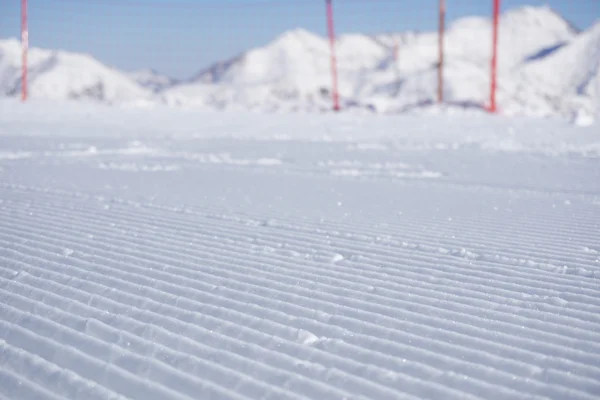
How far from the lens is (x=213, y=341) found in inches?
93.0

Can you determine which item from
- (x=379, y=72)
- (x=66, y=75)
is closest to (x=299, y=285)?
(x=66, y=75)

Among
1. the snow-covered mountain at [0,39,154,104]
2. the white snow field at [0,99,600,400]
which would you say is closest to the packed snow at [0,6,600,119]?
the snow-covered mountain at [0,39,154,104]

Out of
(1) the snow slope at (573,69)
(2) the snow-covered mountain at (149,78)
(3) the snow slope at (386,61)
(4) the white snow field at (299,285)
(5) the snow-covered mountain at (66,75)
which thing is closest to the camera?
(4) the white snow field at (299,285)

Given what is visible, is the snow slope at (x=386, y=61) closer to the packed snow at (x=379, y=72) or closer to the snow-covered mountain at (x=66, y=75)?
the packed snow at (x=379, y=72)

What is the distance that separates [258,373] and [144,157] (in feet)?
22.8

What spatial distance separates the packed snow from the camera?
2098 inches

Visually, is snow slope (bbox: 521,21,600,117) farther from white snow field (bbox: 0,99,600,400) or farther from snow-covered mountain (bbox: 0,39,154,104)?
white snow field (bbox: 0,99,600,400)

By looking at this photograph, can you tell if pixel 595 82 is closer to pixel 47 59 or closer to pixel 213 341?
pixel 47 59

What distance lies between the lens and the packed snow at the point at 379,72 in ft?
175

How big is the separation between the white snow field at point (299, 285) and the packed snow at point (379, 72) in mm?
16558

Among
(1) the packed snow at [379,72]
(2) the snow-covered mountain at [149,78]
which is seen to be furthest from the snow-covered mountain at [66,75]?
(2) the snow-covered mountain at [149,78]

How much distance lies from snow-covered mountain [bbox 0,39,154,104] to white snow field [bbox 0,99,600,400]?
5617 centimetres

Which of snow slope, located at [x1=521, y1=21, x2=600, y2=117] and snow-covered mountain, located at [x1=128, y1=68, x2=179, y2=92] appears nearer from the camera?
snow slope, located at [x1=521, y1=21, x2=600, y2=117]

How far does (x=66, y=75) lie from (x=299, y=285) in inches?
2754
